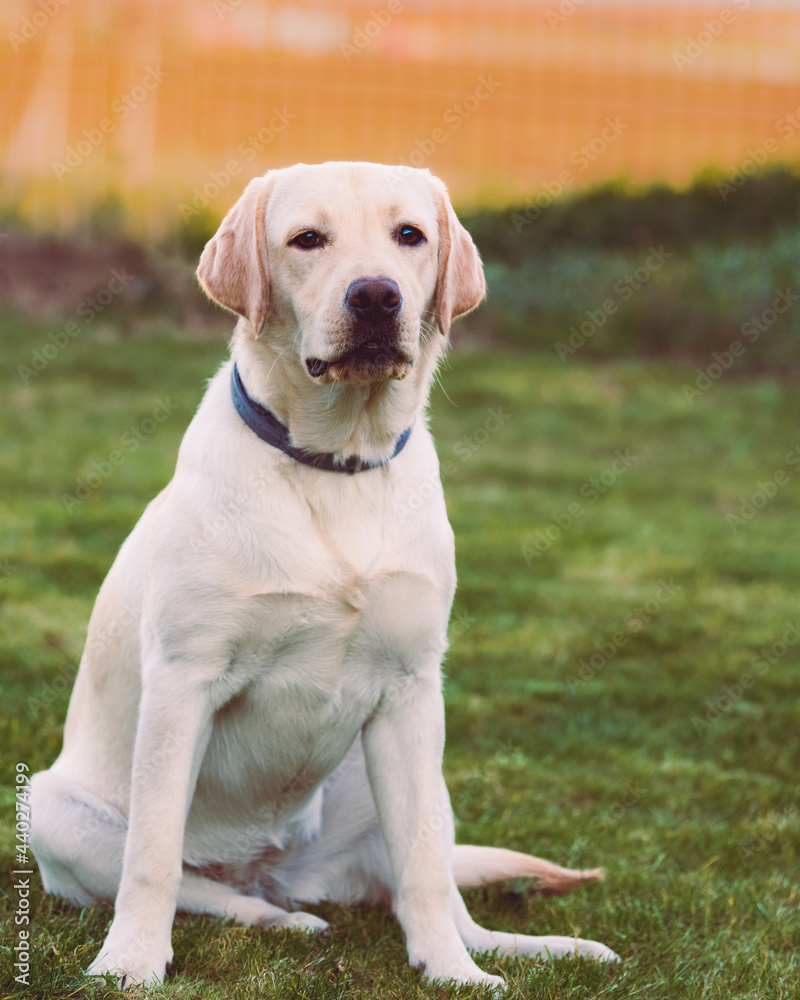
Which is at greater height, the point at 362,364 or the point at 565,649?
the point at 362,364

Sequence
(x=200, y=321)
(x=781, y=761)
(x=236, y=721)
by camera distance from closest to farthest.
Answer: (x=236, y=721) < (x=781, y=761) < (x=200, y=321)

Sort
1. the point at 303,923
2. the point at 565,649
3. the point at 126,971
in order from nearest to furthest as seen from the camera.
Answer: the point at 126,971
the point at 303,923
the point at 565,649

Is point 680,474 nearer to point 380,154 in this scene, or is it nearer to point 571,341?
point 571,341

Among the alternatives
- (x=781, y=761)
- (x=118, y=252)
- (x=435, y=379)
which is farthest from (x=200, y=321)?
(x=435, y=379)

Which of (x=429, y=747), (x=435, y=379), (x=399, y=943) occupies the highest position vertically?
(x=435, y=379)

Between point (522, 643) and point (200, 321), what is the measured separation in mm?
6086

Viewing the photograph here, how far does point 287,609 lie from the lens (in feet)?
9.01

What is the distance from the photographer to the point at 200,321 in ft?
37.0

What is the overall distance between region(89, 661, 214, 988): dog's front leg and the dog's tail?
94 centimetres

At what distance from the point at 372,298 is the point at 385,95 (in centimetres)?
1075

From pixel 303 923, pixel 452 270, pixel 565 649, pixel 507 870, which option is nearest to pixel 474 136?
pixel 565 649

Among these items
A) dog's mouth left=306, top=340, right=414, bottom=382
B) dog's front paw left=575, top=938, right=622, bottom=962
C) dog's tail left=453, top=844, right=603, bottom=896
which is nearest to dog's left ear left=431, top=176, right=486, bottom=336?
dog's mouth left=306, top=340, right=414, bottom=382

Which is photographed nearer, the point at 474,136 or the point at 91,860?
the point at 91,860

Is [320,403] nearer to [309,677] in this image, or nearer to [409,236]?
[409,236]
